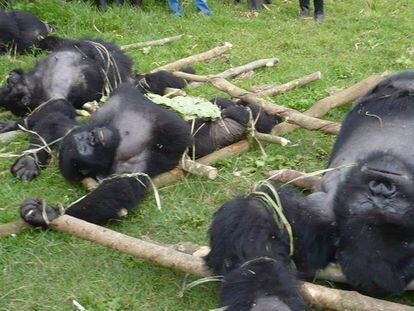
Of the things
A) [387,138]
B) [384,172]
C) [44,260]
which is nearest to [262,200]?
[384,172]

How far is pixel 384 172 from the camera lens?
2.90 metres

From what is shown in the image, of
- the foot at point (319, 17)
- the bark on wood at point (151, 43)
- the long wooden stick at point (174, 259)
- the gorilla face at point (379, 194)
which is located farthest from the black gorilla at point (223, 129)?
the foot at point (319, 17)

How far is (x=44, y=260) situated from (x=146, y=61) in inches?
154

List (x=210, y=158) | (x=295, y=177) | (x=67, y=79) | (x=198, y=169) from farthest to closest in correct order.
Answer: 1. (x=67, y=79)
2. (x=210, y=158)
3. (x=198, y=169)
4. (x=295, y=177)

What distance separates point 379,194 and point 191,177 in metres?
1.86

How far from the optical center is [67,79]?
5.46 m

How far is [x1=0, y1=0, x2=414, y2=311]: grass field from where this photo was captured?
326 cm

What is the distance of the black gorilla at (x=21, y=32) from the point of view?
7.01m

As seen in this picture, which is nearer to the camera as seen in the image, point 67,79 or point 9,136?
point 9,136

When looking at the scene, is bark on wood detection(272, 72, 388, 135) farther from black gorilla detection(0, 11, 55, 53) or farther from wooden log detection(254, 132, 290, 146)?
black gorilla detection(0, 11, 55, 53)

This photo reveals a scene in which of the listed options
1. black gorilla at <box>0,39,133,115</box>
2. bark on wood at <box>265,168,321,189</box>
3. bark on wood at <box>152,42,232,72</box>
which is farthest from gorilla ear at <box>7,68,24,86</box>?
bark on wood at <box>265,168,321,189</box>

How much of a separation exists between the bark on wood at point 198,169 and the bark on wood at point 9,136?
148 cm

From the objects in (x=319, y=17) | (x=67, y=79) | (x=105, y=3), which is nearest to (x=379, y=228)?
(x=67, y=79)

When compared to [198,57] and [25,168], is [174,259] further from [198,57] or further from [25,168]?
[198,57]
